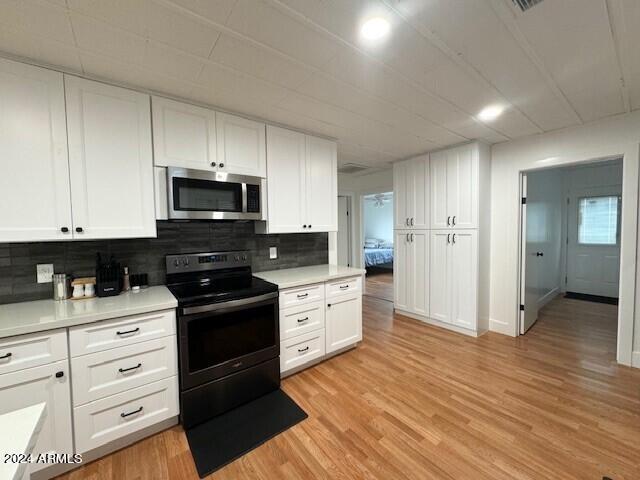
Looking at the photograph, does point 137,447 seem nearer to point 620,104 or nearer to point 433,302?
point 433,302

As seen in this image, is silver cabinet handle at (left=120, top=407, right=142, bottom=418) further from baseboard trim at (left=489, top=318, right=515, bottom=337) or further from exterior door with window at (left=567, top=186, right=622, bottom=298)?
exterior door with window at (left=567, top=186, right=622, bottom=298)

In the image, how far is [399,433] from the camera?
182 centimetres

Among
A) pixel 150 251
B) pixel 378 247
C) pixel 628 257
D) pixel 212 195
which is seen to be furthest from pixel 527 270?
pixel 378 247

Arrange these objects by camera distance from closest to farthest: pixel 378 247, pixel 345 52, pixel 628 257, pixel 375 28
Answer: pixel 375 28 < pixel 345 52 < pixel 628 257 < pixel 378 247

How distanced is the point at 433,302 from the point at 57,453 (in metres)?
3.78

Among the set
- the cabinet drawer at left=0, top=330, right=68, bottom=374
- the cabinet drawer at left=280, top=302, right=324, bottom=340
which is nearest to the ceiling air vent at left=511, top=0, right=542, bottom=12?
the cabinet drawer at left=280, top=302, right=324, bottom=340

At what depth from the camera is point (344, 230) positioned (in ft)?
18.1

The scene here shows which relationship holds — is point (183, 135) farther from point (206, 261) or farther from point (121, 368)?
point (121, 368)

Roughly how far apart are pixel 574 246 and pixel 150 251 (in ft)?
22.8

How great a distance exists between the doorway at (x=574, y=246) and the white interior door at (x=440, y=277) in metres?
0.97

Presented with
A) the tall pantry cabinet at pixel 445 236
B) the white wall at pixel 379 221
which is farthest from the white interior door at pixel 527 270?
the white wall at pixel 379 221

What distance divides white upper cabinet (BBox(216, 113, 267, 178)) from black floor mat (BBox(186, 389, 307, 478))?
1924 millimetres

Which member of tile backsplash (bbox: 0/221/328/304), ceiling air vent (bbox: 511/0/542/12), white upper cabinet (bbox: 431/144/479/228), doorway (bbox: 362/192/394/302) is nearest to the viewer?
ceiling air vent (bbox: 511/0/542/12)

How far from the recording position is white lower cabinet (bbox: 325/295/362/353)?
2.71 meters
